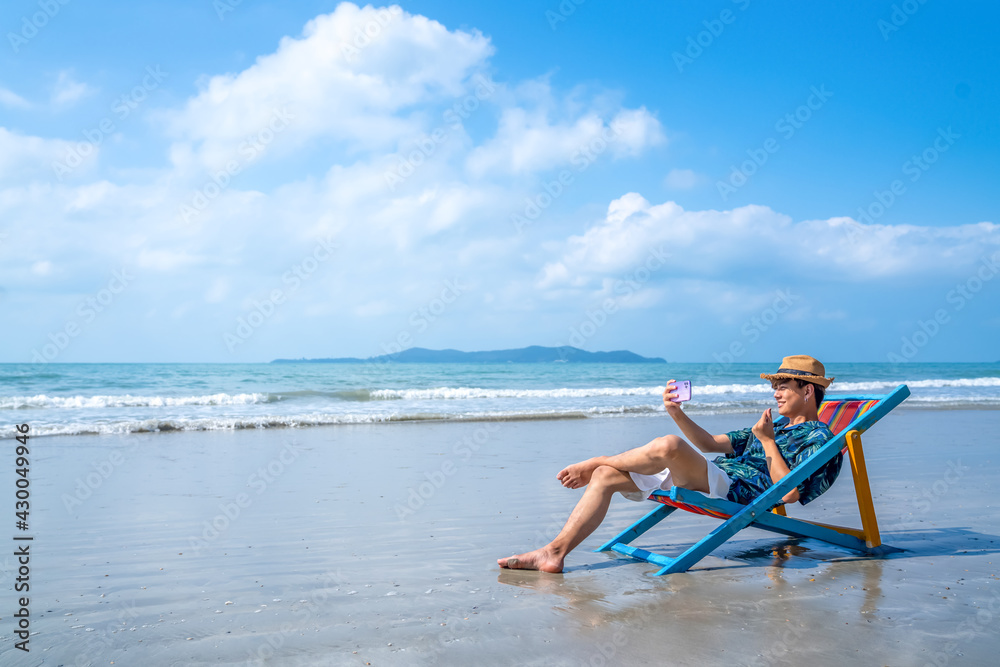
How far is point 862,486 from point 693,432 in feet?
3.70

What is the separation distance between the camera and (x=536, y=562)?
4211 millimetres

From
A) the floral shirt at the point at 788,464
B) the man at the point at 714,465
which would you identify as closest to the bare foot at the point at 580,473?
the man at the point at 714,465

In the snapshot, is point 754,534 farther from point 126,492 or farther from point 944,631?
point 126,492

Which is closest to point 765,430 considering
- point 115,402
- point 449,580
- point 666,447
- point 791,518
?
point 791,518

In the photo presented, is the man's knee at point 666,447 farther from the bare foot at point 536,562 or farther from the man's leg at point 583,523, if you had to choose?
the bare foot at point 536,562

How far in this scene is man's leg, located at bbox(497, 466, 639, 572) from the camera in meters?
4.21

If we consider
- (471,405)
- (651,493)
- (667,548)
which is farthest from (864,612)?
(471,405)

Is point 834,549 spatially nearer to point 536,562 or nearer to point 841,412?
point 841,412

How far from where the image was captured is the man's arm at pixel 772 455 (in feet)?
14.2

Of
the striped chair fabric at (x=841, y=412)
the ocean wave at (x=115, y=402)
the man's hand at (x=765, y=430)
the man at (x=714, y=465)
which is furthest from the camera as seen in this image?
the ocean wave at (x=115, y=402)

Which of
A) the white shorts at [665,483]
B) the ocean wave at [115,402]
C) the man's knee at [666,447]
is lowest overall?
the ocean wave at [115,402]

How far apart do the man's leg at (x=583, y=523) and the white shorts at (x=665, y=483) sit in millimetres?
48

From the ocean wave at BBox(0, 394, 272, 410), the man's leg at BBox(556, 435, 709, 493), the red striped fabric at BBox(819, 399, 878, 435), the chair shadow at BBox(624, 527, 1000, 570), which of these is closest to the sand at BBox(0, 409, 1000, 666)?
the chair shadow at BBox(624, 527, 1000, 570)

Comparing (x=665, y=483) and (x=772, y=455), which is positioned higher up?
(x=772, y=455)
